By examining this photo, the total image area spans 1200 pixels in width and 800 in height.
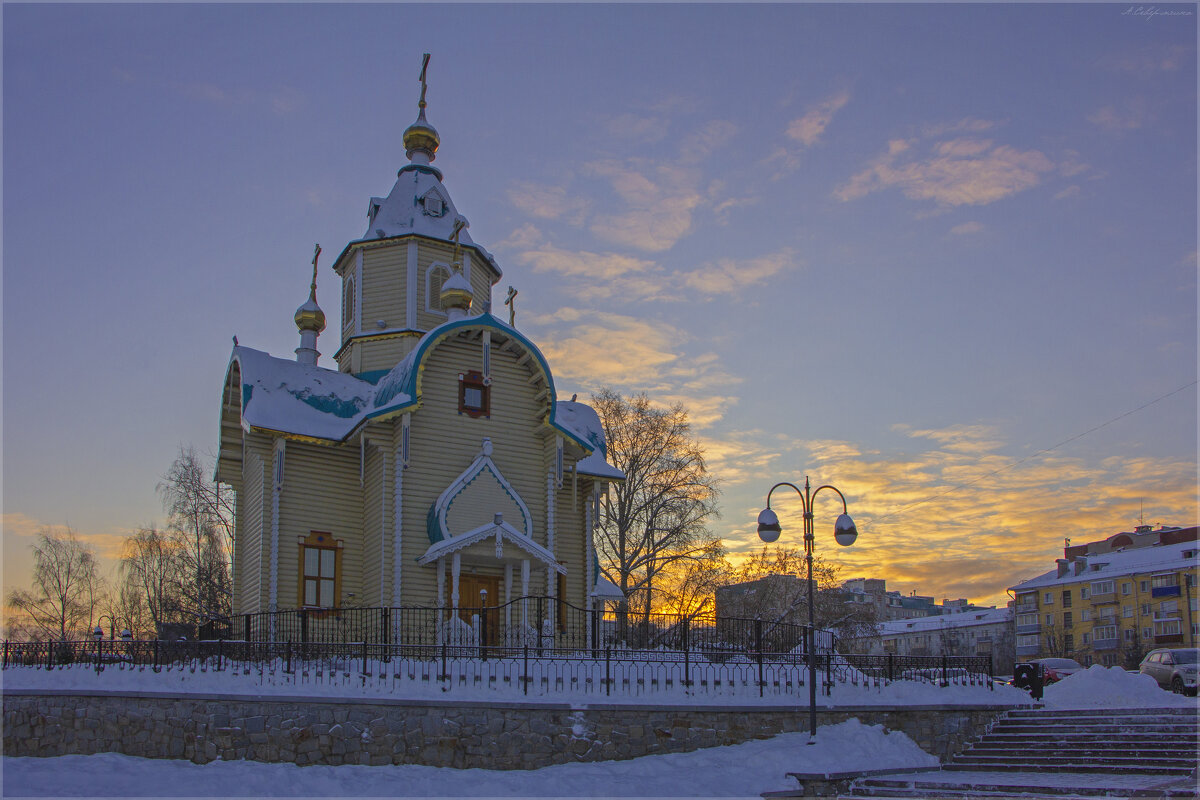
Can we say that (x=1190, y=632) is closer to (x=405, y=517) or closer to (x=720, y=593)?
(x=720, y=593)

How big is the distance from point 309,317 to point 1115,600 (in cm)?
5872

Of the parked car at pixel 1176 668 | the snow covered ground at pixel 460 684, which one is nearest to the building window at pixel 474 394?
the snow covered ground at pixel 460 684

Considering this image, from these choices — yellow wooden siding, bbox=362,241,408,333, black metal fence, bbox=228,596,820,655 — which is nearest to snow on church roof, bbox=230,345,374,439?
yellow wooden siding, bbox=362,241,408,333

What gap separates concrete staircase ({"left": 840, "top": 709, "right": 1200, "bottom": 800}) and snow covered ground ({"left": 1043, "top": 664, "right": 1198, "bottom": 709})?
0.85 meters

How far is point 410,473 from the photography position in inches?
843

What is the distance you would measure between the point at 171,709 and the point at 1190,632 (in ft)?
202

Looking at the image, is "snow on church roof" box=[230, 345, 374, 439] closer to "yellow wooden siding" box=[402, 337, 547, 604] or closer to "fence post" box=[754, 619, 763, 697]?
"yellow wooden siding" box=[402, 337, 547, 604]

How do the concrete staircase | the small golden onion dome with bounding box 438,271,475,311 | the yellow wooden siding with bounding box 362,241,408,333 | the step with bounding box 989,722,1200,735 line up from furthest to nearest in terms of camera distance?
the yellow wooden siding with bounding box 362,241,408,333, the small golden onion dome with bounding box 438,271,475,311, the step with bounding box 989,722,1200,735, the concrete staircase

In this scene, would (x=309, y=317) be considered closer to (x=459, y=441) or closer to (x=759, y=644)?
(x=459, y=441)

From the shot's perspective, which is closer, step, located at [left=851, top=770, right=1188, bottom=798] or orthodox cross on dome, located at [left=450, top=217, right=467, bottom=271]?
step, located at [left=851, top=770, right=1188, bottom=798]

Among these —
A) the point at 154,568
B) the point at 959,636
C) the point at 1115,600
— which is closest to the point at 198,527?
the point at 154,568

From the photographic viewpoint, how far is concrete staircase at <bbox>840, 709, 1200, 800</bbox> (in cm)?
1367

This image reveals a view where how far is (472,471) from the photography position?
21.6m

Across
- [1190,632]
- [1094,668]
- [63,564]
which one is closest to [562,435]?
[1094,668]
